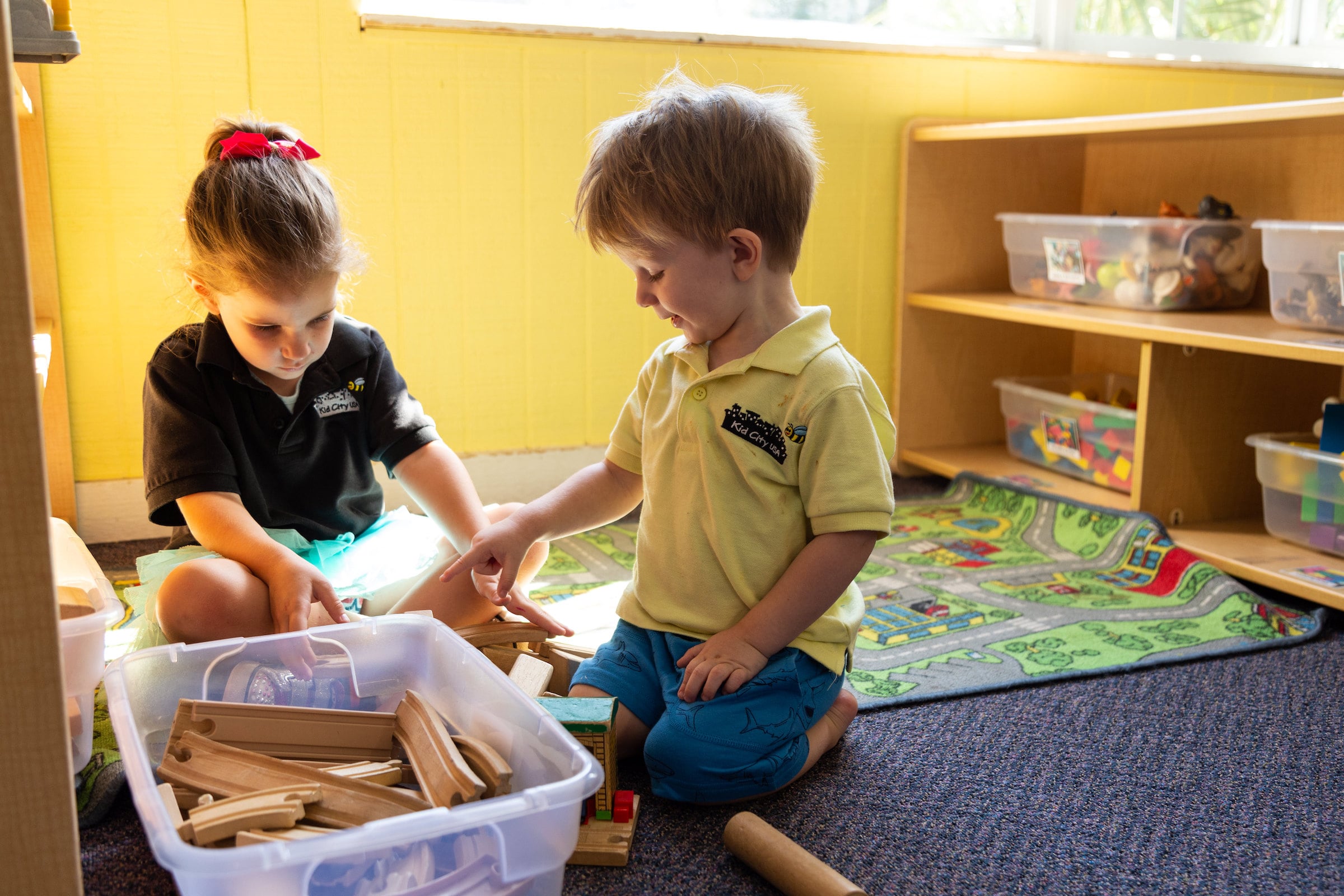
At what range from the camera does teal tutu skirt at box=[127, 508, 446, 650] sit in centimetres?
108

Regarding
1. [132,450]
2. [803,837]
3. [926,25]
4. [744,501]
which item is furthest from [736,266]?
[926,25]

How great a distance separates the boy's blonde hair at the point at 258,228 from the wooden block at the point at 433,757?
405 millimetres

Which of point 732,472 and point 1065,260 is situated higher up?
point 1065,260

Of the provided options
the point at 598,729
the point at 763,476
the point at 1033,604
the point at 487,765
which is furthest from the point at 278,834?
the point at 1033,604

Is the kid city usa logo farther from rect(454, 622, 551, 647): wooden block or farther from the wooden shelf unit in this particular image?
the wooden shelf unit

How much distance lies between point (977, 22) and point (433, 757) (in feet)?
6.09

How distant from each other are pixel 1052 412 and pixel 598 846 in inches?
51.0

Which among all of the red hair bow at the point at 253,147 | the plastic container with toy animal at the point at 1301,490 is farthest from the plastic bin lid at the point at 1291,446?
the red hair bow at the point at 253,147

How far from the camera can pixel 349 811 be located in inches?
28.4

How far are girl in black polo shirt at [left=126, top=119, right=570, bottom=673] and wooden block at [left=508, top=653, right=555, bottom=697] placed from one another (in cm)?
7

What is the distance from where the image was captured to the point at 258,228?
3.26 feet

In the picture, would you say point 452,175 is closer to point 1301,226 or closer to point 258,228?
point 258,228

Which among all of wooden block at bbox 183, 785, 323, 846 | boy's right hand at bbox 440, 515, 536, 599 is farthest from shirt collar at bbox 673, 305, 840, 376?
wooden block at bbox 183, 785, 323, 846

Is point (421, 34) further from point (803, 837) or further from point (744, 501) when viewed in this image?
point (803, 837)
